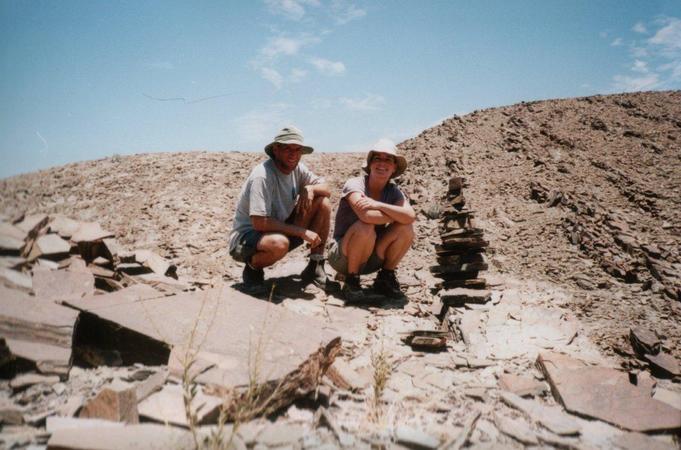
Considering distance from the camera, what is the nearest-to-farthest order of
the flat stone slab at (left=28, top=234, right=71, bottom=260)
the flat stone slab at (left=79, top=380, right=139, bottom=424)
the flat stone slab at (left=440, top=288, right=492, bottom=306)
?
the flat stone slab at (left=79, top=380, right=139, bottom=424), the flat stone slab at (left=28, top=234, right=71, bottom=260), the flat stone slab at (left=440, top=288, right=492, bottom=306)

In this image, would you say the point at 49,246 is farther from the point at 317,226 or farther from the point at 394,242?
the point at 394,242

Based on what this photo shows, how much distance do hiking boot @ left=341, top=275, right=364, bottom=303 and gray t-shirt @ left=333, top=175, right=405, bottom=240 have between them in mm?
494

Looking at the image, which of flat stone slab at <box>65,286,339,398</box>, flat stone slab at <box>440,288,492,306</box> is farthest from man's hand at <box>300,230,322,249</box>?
flat stone slab at <box>440,288,492,306</box>

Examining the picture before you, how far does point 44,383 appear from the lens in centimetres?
232

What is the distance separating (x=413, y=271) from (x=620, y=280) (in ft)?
8.31

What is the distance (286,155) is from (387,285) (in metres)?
1.89

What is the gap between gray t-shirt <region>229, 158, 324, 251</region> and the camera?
4137 millimetres

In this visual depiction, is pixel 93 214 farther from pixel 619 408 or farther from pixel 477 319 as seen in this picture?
pixel 619 408

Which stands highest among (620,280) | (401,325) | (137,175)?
(137,175)

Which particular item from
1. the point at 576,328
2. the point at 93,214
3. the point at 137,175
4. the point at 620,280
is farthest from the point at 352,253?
the point at 137,175

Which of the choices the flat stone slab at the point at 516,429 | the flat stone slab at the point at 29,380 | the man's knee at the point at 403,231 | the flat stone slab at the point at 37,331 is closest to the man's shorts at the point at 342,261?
the man's knee at the point at 403,231

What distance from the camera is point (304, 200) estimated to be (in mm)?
4504

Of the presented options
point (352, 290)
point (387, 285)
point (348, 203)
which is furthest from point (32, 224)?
point (387, 285)

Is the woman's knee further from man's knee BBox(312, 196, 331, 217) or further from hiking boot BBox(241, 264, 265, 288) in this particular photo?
man's knee BBox(312, 196, 331, 217)
